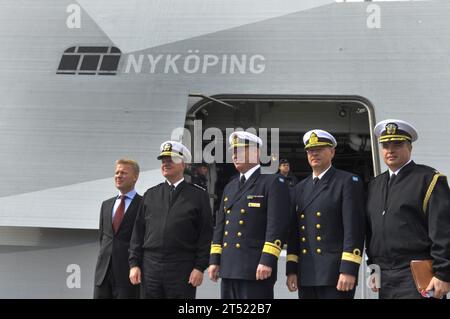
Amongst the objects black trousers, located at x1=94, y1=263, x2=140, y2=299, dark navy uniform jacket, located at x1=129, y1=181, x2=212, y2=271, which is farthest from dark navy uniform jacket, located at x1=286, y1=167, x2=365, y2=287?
black trousers, located at x1=94, y1=263, x2=140, y2=299

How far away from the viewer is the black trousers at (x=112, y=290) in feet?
10.9

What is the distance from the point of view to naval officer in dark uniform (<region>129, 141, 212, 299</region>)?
3080 millimetres

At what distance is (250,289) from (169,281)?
0.50 meters

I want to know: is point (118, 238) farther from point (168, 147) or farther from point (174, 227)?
point (168, 147)

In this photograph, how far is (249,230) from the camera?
116 inches

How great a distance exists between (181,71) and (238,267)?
2134mm

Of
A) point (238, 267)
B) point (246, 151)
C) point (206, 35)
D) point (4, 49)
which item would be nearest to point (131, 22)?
point (206, 35)

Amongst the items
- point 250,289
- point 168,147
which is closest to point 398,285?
point 250,289

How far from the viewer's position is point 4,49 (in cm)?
475

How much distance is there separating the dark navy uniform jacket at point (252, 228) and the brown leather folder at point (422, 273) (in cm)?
70

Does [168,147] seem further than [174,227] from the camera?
Yes

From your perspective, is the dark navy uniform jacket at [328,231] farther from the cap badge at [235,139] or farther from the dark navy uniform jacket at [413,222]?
the cap badge at [235,139]

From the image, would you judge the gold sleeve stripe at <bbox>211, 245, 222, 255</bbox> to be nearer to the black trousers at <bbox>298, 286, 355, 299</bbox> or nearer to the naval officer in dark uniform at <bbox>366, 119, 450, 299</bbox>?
the black trousers at <bbox>298, 286, 355, 299</bbox>

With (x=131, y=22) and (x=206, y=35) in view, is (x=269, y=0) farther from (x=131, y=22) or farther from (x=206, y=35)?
(x=131, y=22)
